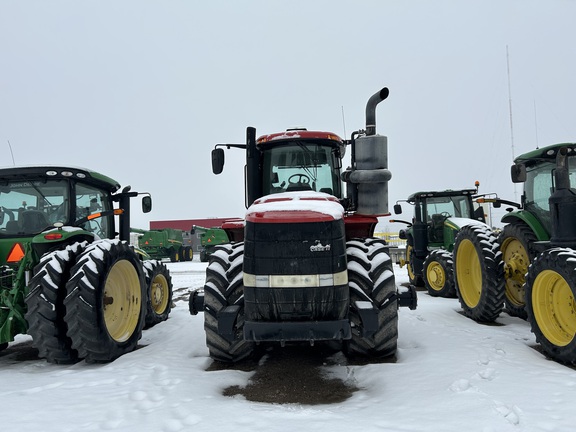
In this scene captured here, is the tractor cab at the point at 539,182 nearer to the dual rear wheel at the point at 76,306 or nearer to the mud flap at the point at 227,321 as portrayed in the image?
the mud flap at the point at 227,321

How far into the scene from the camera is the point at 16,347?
5.47 m

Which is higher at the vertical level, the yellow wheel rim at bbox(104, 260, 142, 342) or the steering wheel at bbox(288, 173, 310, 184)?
the steering wheel at bbox(288, 173, 310, 184)

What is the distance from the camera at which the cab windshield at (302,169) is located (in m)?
4.96

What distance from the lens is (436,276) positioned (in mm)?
8914

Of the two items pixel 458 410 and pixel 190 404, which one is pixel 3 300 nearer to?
pixel 190 404

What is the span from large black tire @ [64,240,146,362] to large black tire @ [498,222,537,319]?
519 cm

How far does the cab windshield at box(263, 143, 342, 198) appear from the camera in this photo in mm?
4959

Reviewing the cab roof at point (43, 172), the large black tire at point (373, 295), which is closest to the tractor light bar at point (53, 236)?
the cab roof at point (43, 172)

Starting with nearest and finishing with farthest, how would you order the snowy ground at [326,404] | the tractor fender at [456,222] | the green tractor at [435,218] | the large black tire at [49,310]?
the snowy ground at [326,404] → the large black tire at [49,310] → the tractor fender at [456,222] → the green tractor at [435,218]

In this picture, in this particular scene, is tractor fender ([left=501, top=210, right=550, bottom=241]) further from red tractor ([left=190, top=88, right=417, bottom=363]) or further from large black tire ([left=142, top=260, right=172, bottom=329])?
large black tire ([left=142, top=260, right=172, bottom=329])

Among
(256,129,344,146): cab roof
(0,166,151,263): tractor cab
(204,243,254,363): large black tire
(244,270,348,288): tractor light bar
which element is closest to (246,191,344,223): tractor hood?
(244,270,348,288): tractor light bar

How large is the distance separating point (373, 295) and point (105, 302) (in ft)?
10.2

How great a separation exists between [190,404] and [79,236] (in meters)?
2.99

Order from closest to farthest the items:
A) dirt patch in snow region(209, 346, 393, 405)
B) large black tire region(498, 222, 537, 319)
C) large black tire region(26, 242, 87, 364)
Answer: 1. dirt patch in snow region(209, 346, 393, 405)
2. large black tire region(26, 242, 87, 364)
3. large black tire region(498, 222, 537, 319)
